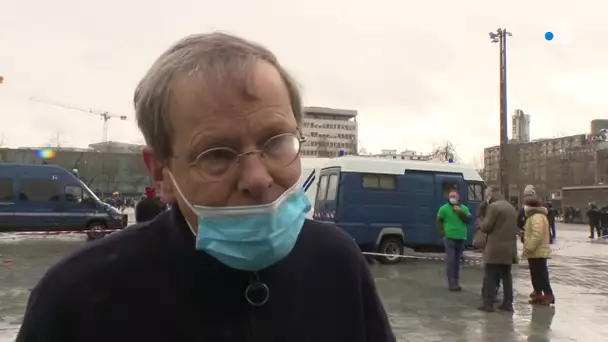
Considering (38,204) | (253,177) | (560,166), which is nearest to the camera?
(253,177)

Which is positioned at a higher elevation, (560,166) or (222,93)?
(560,166)

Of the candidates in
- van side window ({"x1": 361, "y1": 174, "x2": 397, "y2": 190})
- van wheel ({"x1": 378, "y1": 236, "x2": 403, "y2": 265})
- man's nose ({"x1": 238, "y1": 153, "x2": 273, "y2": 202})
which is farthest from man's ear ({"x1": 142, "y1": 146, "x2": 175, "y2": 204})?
van wheel ({"x1": 378, "y1": 236, "x2": 403, "y2": 265})

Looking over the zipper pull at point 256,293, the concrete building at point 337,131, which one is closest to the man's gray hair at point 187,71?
the zipper pull at point 256,293

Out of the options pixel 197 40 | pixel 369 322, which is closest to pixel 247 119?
pixel 197 40

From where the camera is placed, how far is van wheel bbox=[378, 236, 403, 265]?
49.3ft

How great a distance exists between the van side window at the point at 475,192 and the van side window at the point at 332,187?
3858 millimetres

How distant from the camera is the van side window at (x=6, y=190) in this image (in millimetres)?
19562

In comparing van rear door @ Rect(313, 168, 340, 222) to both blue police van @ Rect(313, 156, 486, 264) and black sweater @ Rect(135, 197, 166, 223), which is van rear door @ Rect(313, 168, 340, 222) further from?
black sweater @ Rect(135, 197, 166, 223)

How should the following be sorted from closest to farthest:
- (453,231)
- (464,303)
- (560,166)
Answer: (464,303) < (453,231) < (560,166)

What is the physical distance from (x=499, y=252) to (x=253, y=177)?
837 cm

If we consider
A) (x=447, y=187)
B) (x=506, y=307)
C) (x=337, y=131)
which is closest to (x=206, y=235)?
(x=506, y=307)

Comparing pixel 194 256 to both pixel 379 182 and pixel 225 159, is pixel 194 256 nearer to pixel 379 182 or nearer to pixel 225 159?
pixel 225 159

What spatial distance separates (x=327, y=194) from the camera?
15578 mm

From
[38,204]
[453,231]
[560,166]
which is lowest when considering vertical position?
[453,231]
